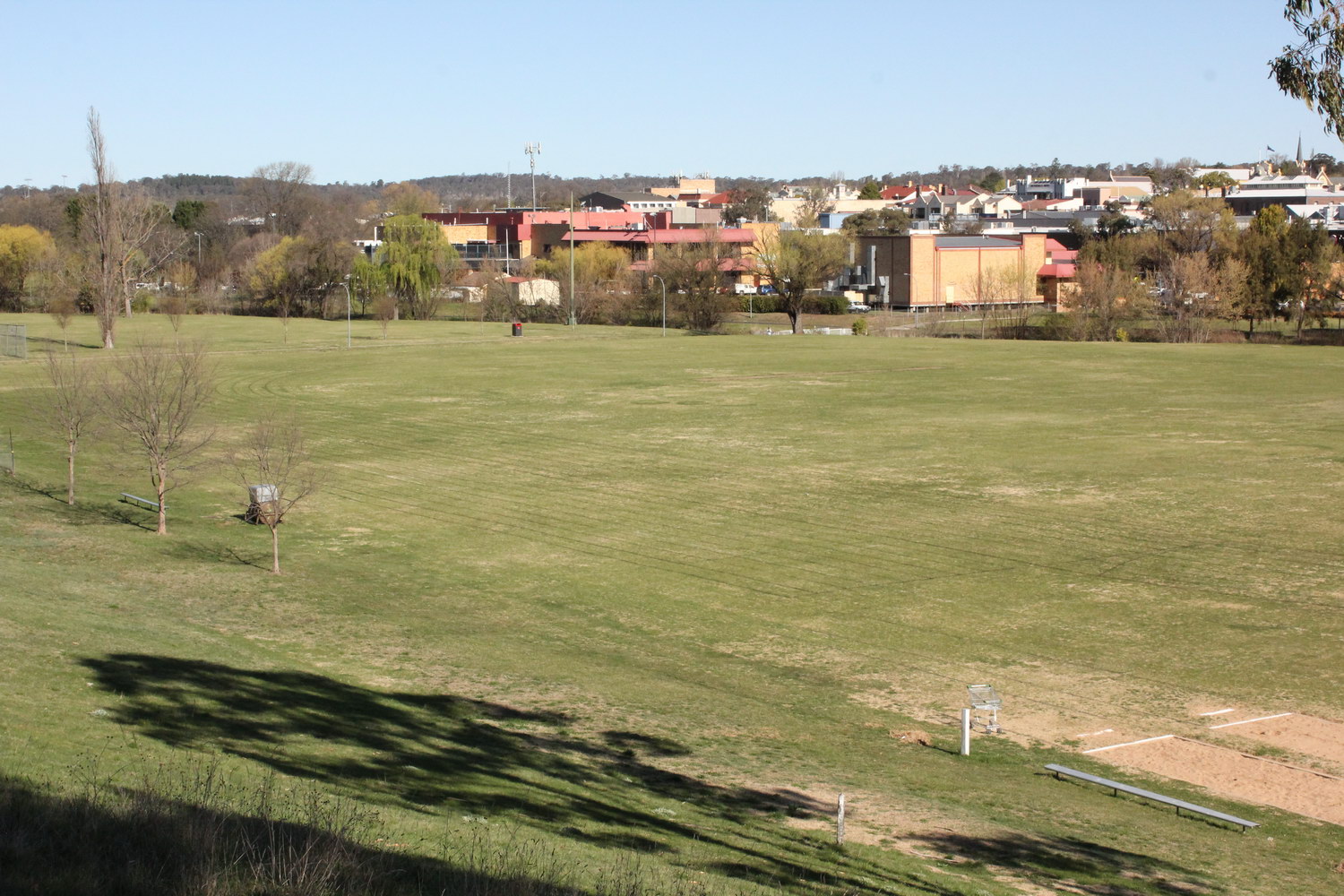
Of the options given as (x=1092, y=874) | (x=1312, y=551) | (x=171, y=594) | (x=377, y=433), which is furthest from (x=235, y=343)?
(x=1092, y=874)

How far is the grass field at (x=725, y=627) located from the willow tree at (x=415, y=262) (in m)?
52.9

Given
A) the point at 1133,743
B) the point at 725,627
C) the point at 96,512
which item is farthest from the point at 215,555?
the point at 1133,743

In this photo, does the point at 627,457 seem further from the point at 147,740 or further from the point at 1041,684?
the point at 147,740

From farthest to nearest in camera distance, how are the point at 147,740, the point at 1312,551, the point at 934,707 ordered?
the point at 1312,551 → the point at 934,707 → the point at 147,740

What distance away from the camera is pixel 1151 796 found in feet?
44.6

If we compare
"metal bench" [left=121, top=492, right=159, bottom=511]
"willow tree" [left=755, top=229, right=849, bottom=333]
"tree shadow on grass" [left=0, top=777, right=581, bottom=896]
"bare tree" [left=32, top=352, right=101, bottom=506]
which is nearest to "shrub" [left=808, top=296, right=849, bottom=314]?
"willow tree" [left=755, top=229, right=849, bottom=333]

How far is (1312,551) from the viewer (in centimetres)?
2572

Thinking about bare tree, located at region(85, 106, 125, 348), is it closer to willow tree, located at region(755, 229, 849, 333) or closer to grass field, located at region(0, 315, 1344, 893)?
grass field, located at region(0, 315, 1344, 893)

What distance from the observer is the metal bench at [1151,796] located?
12.9 metres

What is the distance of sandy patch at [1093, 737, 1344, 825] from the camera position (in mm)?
13625

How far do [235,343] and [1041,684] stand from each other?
64.5 meters

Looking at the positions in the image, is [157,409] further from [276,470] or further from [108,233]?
[108,233]

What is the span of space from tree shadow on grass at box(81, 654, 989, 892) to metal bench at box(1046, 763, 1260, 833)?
3.30 metres

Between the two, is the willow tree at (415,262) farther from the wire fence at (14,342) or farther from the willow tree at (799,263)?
the wire fence at (14,342)
